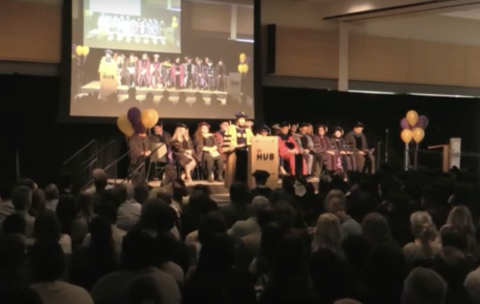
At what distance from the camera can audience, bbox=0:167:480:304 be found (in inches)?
113

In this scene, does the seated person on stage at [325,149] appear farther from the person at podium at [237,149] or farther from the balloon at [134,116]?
the balloon at [134,116]

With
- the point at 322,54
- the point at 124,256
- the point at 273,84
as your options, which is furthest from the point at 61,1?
the point at 124,256

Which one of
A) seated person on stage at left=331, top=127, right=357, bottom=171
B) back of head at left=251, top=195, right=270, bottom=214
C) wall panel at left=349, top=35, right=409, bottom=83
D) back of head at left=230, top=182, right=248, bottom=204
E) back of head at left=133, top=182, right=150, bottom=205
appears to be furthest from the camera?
wall panel at left=349, top=35, right=409, bottom=83

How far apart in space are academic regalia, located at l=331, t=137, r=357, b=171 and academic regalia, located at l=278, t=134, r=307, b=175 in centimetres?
90

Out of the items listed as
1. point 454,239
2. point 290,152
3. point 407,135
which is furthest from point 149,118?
point 454,239

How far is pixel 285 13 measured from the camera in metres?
13.8

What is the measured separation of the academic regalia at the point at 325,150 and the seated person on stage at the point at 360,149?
1.73 feet

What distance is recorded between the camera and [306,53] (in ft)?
45.9

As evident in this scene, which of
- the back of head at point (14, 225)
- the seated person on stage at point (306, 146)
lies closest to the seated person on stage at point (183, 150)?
the seated person on stage at point (306, 146)

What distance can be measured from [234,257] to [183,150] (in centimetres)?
754

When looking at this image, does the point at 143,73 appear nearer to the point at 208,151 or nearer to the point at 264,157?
the point at 208,151

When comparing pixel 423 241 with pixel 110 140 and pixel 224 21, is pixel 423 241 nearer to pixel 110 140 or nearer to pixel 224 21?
pixel 110 140

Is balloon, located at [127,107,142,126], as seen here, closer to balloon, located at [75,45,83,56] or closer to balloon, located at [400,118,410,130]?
balloon, located at [75,45,83,56]

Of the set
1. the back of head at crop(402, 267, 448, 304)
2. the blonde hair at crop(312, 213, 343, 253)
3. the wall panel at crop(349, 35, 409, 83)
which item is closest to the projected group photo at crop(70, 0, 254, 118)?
the wall panel at crop(349, 35, 409, 83)
